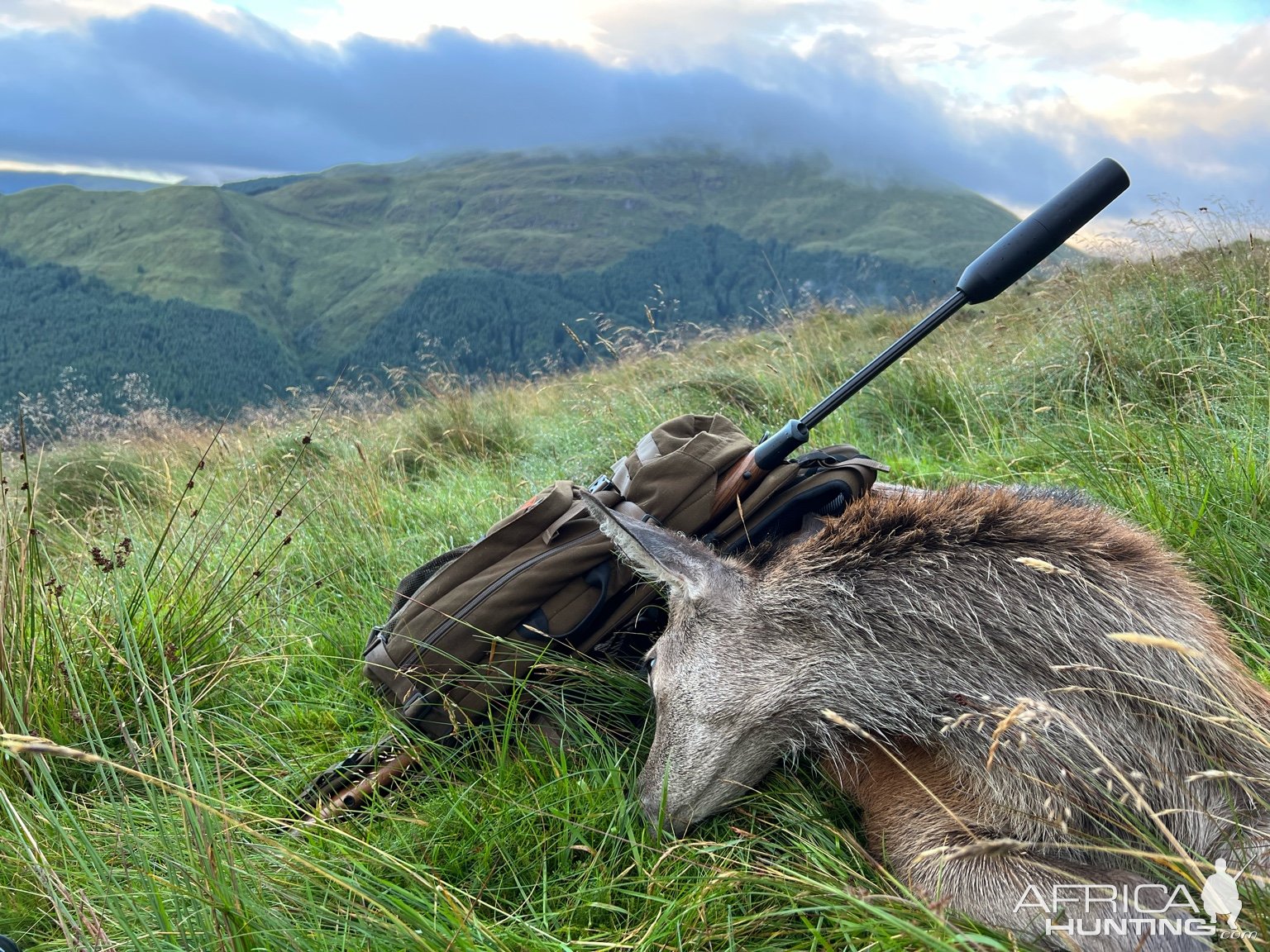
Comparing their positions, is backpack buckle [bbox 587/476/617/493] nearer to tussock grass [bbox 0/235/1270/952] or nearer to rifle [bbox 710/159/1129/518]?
rifle [bbox 710/159/1129/518]

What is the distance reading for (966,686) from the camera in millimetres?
1887

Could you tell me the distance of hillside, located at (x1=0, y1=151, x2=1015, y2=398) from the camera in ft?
325

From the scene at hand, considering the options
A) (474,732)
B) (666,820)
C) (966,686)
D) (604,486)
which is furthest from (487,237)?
(966,686)

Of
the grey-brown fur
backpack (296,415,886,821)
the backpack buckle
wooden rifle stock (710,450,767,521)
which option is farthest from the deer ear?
the backpack buckle

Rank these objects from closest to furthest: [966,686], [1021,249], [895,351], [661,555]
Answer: [966,686], [661,555], [1021,249], [895,351]

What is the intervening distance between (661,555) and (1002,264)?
1408 millimetres

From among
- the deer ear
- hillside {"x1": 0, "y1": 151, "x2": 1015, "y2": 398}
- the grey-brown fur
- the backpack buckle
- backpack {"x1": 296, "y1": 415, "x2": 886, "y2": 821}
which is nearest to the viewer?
the grey-brown fur

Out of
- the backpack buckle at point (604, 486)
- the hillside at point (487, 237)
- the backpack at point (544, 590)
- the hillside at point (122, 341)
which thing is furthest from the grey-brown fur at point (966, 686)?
the hillside at point (487, 237)

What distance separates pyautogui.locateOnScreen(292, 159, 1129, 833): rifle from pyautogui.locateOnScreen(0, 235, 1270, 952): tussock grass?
0.12 meters

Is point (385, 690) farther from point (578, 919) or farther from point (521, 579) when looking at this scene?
point (578, 919)

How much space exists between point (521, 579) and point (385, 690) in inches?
29.0

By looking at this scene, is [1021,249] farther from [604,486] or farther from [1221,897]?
[1221,897]

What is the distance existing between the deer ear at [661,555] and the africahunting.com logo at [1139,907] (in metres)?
0.97

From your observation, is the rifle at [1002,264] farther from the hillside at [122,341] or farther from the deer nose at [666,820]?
the hillside at [122,341]
